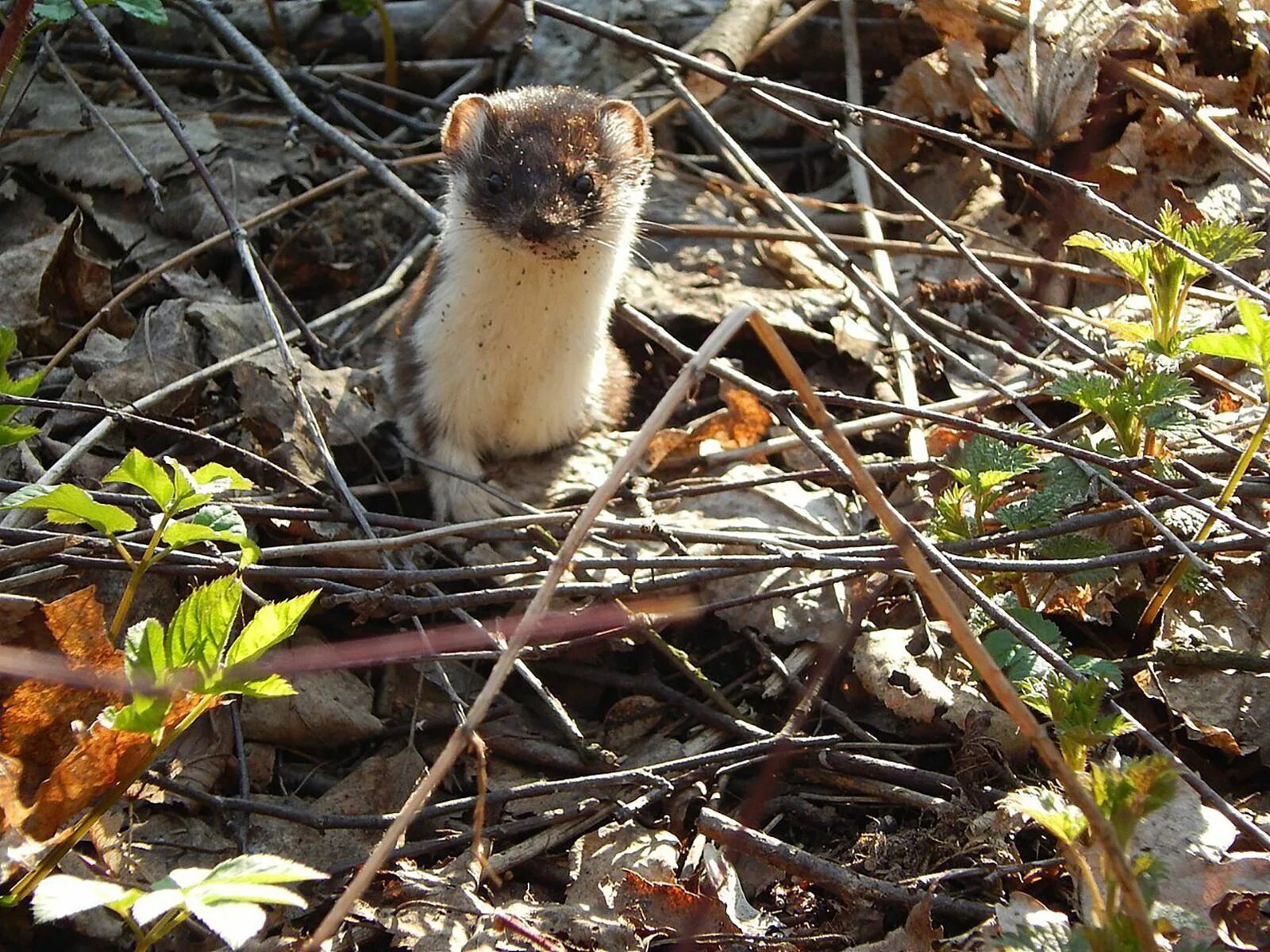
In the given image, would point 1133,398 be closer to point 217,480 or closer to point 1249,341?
point 1249,341

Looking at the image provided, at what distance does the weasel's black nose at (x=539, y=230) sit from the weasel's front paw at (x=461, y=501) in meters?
0.97

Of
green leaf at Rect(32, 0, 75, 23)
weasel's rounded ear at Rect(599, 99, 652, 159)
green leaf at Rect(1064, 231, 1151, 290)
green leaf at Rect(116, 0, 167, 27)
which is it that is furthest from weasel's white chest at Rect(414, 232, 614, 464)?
green leaf at Rect(1064, 231, 1151, 290)

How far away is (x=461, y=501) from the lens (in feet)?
14.8

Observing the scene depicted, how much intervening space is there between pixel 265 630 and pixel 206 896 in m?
0.59

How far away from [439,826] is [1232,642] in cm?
238

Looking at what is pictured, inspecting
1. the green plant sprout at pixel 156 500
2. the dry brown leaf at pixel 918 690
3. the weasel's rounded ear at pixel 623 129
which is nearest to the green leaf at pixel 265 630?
the green plant sprout at pixel 156 500

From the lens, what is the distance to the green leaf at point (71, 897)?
196 centimetres

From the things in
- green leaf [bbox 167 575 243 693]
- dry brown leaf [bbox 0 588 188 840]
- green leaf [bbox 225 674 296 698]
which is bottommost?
dry brown leaf [bbox 0 588 188 840]

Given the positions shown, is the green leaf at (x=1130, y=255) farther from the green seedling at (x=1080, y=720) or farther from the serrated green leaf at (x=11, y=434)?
the serrated green leaf at (x=11, y=434)

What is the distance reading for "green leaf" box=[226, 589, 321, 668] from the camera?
2.40 m

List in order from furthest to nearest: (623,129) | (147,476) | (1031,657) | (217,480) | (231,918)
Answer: (623,129) < (1031,657) < (217,480) < (147,476) < (231,918)

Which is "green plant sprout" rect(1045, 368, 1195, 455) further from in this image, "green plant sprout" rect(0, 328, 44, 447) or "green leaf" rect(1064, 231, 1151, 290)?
"green plant sprout" rect(0, 328, 44, 447)

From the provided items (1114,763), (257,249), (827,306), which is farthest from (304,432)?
(1114,763)

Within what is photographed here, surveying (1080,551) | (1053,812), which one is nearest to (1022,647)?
(1080,551)
